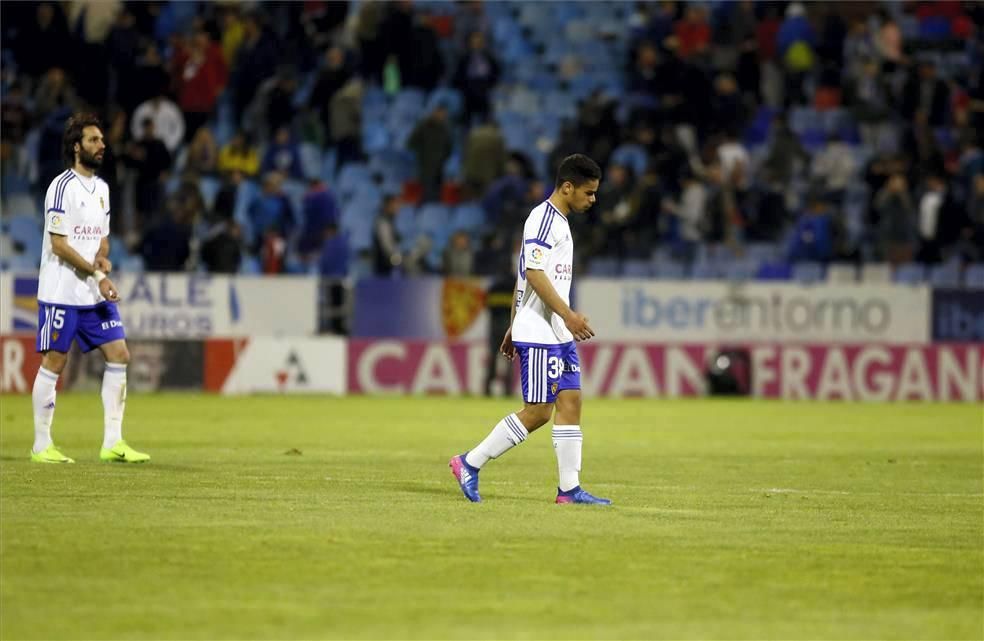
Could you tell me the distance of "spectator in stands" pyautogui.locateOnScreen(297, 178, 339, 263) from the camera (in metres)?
27.3

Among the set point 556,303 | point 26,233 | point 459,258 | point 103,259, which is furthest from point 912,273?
point 556,303

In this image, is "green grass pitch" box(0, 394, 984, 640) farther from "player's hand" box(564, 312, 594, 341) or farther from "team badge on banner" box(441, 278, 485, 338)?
"team badge on banner" box(441, 278, 485, 338)

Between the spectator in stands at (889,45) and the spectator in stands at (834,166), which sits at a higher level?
the spectator in stands at (889,45)

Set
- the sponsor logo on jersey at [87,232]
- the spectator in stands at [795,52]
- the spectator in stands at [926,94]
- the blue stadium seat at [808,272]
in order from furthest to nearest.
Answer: the spectator in stands at [795,52] → the spectator in stands at [926,94] → the blue stadium seat at [808,272] → the sponsor logo on jersey at [87,232]

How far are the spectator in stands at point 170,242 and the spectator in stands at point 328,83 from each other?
13.2 ft

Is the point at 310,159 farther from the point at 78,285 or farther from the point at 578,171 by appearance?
the point at 578,171

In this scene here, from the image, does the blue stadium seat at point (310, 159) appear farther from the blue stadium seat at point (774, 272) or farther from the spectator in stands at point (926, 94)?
the spectator in stands at point (926, 94)

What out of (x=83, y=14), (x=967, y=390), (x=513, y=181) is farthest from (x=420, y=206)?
(x=967, y=390)

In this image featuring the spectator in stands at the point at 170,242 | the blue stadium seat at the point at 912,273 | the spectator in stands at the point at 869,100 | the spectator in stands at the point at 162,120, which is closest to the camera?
the spectator in stands at the point at 170,242

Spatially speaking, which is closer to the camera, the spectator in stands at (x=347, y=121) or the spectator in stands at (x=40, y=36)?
the spectator in stands at (x=40, y=36)

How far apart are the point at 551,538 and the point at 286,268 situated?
61.6 ft

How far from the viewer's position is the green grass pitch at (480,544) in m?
7.06

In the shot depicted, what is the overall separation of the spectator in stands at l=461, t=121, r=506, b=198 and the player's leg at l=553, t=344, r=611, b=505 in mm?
17829

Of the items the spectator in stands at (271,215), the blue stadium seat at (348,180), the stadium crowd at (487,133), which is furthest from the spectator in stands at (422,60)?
the spectator in stands at (271,215)
